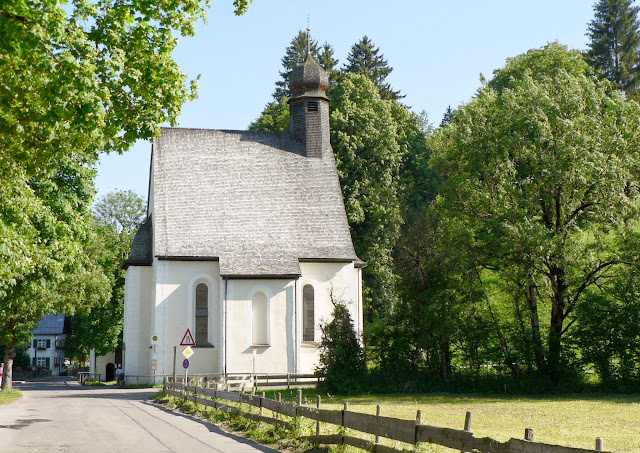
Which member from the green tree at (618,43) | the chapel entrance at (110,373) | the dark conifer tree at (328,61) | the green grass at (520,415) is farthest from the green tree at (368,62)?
the green grass at (520,415)

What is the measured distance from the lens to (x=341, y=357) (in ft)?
89.4

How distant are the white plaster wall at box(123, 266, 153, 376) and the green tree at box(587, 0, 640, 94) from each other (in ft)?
160

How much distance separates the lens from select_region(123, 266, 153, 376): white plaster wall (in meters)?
37.5

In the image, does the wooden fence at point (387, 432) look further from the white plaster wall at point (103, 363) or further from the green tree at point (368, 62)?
the green tree at point (368, 62)

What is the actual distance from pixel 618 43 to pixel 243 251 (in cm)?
4901

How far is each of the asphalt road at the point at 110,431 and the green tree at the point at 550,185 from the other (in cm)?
1259

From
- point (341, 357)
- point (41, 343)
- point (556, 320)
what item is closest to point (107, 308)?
point (341, 357)

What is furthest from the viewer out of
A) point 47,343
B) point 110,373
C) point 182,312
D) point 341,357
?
point 47,343

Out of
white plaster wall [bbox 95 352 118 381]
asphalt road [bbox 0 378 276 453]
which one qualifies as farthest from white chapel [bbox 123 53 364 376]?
white plaster wall [bbox 95 352 118 381]

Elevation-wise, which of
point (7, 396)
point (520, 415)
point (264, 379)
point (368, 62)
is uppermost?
point (368, 62)

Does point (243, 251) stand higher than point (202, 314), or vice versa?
point (243, 251)

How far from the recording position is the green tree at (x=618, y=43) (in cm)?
6925

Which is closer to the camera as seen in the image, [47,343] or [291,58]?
[291,58]

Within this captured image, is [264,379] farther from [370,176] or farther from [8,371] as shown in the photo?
[370,176]
